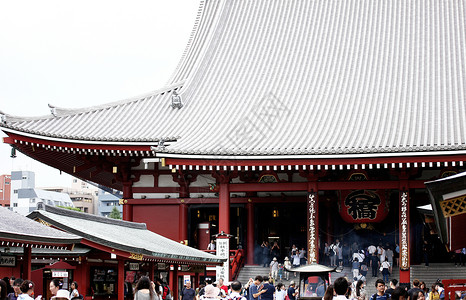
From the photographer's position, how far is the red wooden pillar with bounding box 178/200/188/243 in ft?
108

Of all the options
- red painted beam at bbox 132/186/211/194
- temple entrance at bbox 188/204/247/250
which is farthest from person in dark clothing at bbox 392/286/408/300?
temple entrance at bbox 188/204/247/250

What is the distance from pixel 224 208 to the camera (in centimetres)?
3119

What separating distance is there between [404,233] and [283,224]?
6013 millimetres

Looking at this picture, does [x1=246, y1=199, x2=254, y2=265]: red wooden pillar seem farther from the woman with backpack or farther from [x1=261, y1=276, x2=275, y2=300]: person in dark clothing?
the woman with backpack

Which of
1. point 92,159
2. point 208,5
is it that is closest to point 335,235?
point 92,159

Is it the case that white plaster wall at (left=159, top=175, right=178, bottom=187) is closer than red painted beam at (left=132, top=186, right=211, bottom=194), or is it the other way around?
red painted beam at (left=132, top=186, right=211, bottom=194)

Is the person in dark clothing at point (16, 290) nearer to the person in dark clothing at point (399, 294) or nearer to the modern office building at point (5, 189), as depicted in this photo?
the person in dark clothing at point (399, 294)

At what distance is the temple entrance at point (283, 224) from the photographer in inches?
1339

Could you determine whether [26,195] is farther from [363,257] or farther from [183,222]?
[363,257]

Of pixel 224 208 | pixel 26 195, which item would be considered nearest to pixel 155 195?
pixel 224 208

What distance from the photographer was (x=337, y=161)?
1147 inches

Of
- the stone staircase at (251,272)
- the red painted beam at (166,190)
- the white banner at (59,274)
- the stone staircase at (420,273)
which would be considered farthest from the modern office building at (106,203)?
the white banner at (59,274)

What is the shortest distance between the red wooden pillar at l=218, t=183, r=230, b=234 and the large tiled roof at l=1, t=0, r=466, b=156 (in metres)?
1.63

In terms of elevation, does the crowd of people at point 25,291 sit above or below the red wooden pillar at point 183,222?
below
